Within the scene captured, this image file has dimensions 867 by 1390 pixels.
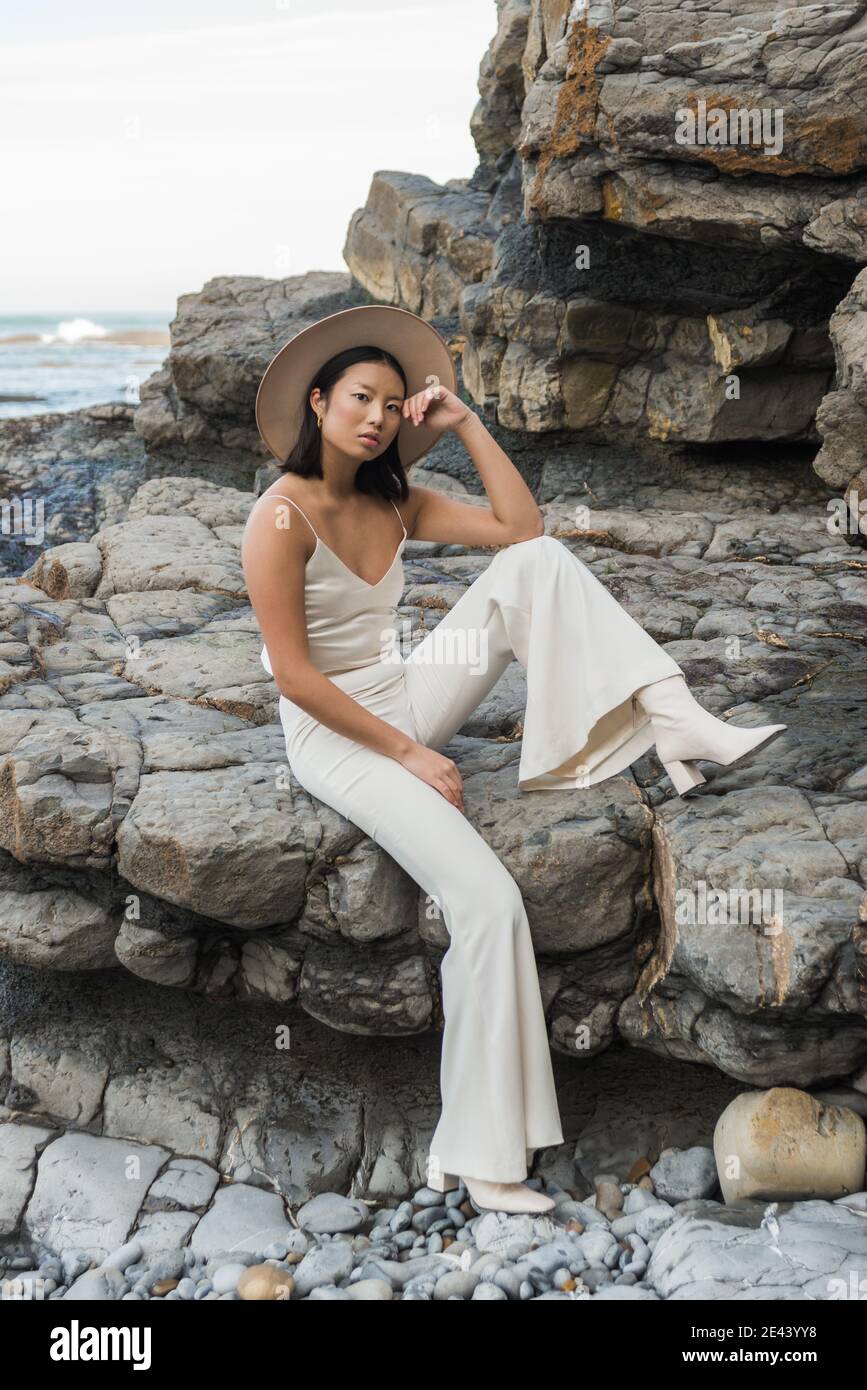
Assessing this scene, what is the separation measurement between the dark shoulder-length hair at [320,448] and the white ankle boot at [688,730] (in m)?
1.14

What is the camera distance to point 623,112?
650 centimetres

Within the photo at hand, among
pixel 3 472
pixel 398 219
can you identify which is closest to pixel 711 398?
pixel 398 219

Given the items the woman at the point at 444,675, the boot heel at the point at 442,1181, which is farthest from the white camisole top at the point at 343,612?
the boot heel at the point at 442,1181

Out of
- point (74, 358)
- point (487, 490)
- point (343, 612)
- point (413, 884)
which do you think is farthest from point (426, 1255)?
point (74, 358)

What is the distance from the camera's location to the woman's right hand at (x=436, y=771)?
3555mm

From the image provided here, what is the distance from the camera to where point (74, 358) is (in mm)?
40062

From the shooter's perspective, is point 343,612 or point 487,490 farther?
point 487,490

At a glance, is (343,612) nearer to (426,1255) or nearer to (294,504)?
(294,504)

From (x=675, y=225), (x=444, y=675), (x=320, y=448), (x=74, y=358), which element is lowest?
(x=444, y=675)

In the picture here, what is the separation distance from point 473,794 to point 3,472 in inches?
365

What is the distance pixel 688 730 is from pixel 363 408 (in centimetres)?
143

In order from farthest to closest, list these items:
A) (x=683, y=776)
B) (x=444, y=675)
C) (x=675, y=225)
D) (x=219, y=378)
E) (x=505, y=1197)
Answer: (x=219, y=378) → (x=675, y=225) → (x=444, y=675) → (x=683, y=776) → (x=505, y=1197)

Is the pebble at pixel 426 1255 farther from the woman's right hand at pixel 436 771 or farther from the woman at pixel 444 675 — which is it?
the woman's right hand at pixel 436 771

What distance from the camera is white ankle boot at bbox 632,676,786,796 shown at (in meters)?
3.58
